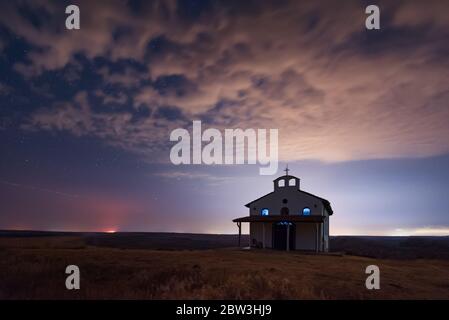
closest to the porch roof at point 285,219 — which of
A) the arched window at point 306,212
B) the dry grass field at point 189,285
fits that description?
the arched window at point 306,212

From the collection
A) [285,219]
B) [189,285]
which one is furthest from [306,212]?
[189,285]

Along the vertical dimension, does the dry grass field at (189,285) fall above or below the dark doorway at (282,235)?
above

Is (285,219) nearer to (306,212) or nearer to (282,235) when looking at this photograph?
(282,235)

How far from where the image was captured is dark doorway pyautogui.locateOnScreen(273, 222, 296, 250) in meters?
34.1

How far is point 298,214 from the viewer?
34469mm

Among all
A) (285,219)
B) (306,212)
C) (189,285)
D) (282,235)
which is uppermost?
(306,212)

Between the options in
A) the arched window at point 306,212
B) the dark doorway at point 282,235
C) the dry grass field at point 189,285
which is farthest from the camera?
the arched window at point 306,212

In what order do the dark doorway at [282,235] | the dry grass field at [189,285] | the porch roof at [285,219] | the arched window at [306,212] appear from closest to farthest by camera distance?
the dry grass field at [189,285]
the porch roof at [285,219]
the dark doorway at [282,235]
the arched window at [306,212]

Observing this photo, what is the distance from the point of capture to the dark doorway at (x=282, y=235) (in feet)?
112

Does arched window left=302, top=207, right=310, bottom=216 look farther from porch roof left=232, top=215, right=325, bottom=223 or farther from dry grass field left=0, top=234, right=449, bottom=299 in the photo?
dry grass field left=0, top=234, right=449, bottom=299

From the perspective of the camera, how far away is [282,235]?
34.6 meters

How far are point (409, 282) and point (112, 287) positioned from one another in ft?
40.2

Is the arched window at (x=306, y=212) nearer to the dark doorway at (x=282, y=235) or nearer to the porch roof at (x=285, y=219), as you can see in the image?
the porch roof at (x=285, y=219)
